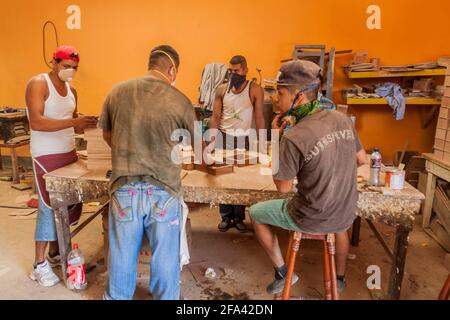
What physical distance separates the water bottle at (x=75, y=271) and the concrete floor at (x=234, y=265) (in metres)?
0.07

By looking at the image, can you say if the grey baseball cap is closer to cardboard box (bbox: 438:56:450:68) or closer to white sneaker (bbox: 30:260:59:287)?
white sneaker (bbox: 30:260:59:287)

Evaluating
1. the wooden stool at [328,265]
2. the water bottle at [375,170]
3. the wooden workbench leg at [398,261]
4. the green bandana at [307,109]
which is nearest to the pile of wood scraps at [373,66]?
the water bottle at [375,170]

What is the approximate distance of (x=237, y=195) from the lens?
2.57 m

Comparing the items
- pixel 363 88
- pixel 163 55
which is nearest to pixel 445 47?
pixel 363 88

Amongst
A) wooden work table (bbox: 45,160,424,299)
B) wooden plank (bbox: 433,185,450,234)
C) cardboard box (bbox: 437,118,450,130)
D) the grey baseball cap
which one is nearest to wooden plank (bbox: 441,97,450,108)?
cardboard box (bbox: 437,118,450,130)

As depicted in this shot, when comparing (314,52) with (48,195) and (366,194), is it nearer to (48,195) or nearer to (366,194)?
(366,194)

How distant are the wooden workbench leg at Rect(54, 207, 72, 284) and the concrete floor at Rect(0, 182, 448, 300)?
0.27 m

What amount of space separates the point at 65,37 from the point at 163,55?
4.59 meters

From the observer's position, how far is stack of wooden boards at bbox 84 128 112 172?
284 centimetres

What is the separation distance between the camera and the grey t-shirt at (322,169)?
Answer: 2057 millimetres

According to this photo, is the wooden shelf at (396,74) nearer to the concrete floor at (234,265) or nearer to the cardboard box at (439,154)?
the cardboard box at (439,154)

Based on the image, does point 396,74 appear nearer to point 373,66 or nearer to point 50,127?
point 373,66

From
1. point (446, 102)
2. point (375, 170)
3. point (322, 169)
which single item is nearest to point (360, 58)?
point (446, 102)

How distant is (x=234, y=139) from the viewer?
406cm
